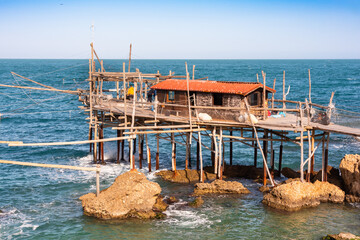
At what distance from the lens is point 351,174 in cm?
2652

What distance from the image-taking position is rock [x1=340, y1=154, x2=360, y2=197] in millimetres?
26292

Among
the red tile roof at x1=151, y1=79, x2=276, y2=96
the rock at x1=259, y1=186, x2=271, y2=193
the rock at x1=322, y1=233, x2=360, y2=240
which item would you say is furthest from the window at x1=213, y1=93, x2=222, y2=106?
the rock at x1=322, y1=233, x2=360, y2=240

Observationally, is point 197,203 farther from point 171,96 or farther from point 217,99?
point 171,96

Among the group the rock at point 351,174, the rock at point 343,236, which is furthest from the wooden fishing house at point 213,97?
the rock at point 343,236

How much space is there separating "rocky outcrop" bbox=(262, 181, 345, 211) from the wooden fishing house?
594 centimetres

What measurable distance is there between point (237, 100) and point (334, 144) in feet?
62.9

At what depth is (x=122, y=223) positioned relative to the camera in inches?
918

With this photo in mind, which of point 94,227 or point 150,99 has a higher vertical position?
point 150,99

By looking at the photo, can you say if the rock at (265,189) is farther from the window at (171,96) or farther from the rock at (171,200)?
the window at (171,96)

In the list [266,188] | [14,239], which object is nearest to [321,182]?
[266,188]

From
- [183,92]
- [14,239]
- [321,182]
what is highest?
[183,92]

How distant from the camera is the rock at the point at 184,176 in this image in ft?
101

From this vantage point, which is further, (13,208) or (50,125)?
(50,125)

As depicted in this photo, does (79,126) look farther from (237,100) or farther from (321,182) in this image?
(321,182)
